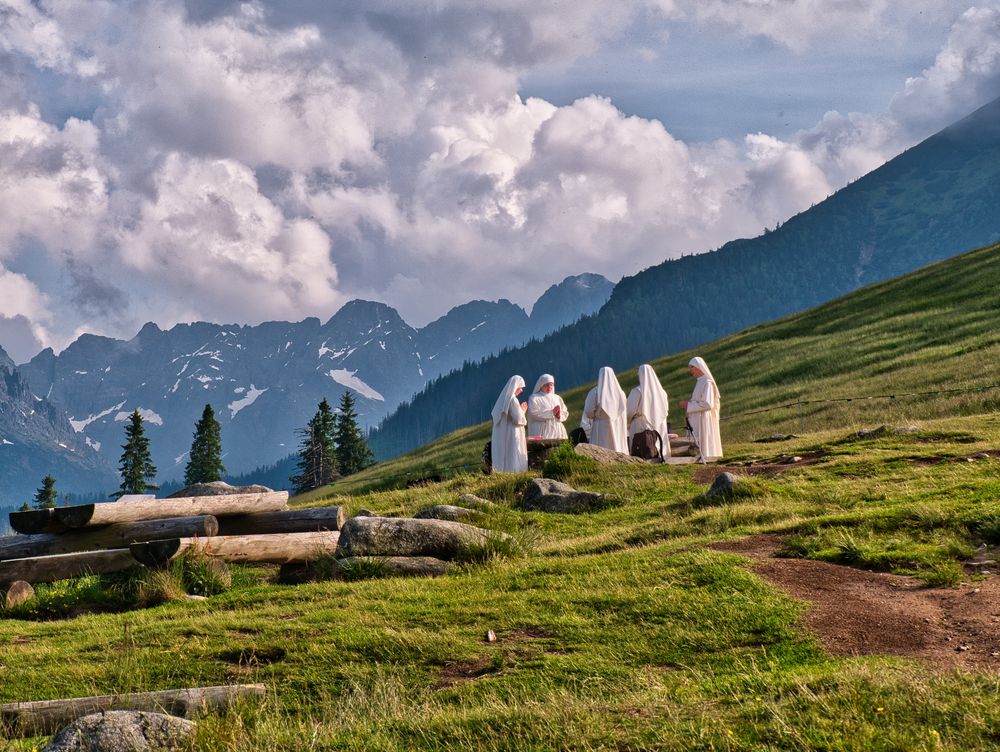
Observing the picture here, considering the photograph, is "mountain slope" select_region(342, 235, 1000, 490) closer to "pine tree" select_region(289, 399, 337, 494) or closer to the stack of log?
"pine tree" select_region(289, 399, 337, 494)

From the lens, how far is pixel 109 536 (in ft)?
60.2

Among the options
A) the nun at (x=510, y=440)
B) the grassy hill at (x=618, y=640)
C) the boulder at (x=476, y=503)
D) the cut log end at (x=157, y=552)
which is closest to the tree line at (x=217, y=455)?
the nun at (x=510, y=440)

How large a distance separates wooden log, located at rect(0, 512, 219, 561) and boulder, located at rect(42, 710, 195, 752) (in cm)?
995

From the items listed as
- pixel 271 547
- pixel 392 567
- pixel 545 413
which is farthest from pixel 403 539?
pixel 545 413

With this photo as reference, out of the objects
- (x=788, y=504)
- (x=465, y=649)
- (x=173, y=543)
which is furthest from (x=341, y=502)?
(x=465, y=649)

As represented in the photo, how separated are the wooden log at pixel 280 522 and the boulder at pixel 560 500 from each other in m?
4.78

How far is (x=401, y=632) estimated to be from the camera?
1156 centimetres

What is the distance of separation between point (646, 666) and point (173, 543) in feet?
30.1

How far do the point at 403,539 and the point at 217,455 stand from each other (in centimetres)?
8958

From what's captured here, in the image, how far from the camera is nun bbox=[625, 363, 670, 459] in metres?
33.7

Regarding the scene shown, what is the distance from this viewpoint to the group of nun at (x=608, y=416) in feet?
103

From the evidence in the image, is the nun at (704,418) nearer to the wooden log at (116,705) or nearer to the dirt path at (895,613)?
the dirt path at (895,613)

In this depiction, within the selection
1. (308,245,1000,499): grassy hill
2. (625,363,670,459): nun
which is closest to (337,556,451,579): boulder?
(308,245,1000,499): grassy hill

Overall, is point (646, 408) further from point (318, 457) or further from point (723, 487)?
point (318, 457)
